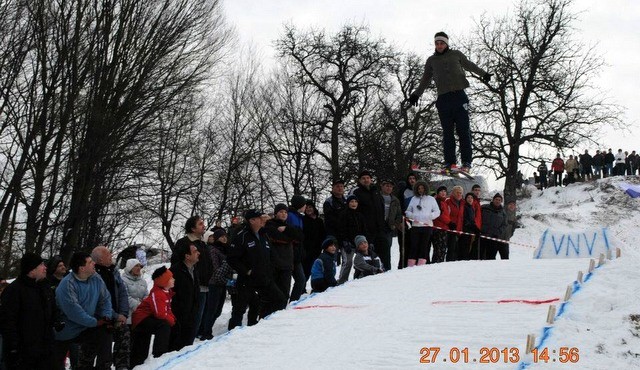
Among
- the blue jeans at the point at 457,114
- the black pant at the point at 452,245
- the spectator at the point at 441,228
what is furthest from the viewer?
the black pant at the point at 452,245

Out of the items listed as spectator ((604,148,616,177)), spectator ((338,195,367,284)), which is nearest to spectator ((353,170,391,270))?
spectator ((338,195,367,284))

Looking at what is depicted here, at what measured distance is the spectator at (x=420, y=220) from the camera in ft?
43.7

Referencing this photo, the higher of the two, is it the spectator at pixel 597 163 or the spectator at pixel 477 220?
the spectator at pixel 597 163

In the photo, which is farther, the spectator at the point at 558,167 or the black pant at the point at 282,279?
the spectator at the point at 558,167

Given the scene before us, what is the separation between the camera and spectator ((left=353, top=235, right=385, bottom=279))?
39.8 feet

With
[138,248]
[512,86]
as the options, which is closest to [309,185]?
[512,86]

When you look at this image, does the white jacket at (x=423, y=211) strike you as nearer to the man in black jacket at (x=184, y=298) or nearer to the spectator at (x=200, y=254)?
the spectator at (x=200, y=254)

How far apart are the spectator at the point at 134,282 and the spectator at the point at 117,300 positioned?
1.59 feet

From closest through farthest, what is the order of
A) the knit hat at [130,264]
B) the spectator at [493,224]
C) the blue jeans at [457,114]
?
the knit hat at [130,264] < the blue jeans at [457,114] < the spectator at [493,224]

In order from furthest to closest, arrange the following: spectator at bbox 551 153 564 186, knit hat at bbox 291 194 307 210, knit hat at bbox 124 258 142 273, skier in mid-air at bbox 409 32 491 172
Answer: spectator at bbox 551 153 564 186, knit hat at bbox 291 194 307 210, skier in mid-air at bbox 409 32 491 172, knit hat at bbox 124 258 142 273

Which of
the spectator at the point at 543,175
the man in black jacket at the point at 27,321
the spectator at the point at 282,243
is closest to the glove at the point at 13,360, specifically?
the man in black jacket at the point at 27,321

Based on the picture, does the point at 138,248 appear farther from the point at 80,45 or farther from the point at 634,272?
the point at 80,45

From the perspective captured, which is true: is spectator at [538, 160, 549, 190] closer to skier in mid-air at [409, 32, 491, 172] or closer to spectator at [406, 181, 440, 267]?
spectator at [406, 181, 440, 267]
